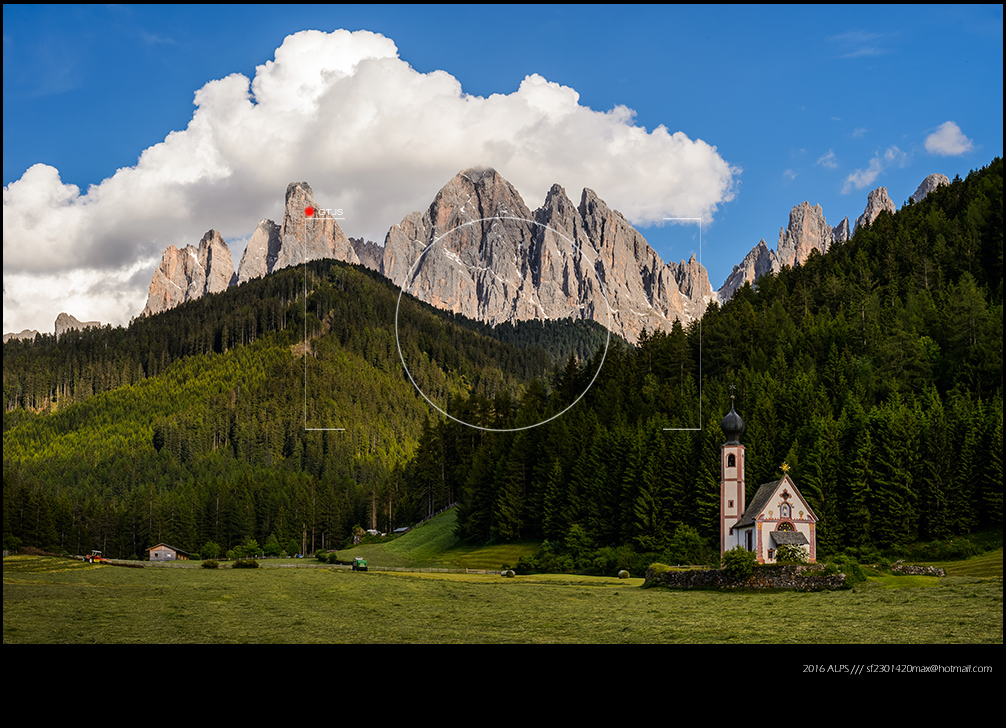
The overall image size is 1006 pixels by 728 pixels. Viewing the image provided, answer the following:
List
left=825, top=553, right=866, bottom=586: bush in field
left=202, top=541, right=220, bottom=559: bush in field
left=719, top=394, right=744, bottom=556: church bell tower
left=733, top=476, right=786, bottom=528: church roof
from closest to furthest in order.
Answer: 1. left=825, top=553, right=866, bottom=586: bush in field
2. left=733, top=476, right=786, bottom=528: church roof
3. left=719, top=394, right=744, bottom=556: church bell tower
4. left=202, top=541, right=220, bottom=559: bush in field

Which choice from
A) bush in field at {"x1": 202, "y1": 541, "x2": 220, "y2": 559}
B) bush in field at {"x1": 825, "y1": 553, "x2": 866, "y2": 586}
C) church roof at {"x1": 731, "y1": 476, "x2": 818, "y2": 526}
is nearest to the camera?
bush in field at {"x1": 825, "y1": 553, "x2": 866, "y2": 586}

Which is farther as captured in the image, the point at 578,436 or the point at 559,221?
the point at 578,436

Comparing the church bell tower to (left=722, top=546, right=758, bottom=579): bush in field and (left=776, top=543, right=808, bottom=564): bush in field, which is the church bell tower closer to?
(left=776, top=543, right=808, bottom=564): bush in field

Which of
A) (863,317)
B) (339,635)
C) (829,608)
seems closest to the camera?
(339,635)

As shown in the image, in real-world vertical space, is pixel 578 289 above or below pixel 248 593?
above

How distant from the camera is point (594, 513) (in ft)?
268

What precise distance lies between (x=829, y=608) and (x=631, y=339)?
6930 cm

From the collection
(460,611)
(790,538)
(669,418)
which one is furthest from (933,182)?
(460,611)

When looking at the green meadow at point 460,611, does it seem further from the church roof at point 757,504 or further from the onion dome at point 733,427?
the onion dome at point 733,427

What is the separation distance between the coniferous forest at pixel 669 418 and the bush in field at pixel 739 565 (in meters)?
18.6

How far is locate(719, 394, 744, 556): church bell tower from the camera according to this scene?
70556 millimetres

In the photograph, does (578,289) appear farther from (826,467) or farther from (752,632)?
(826,467)

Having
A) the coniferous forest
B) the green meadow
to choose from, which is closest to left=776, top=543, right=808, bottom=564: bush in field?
the green meadow
